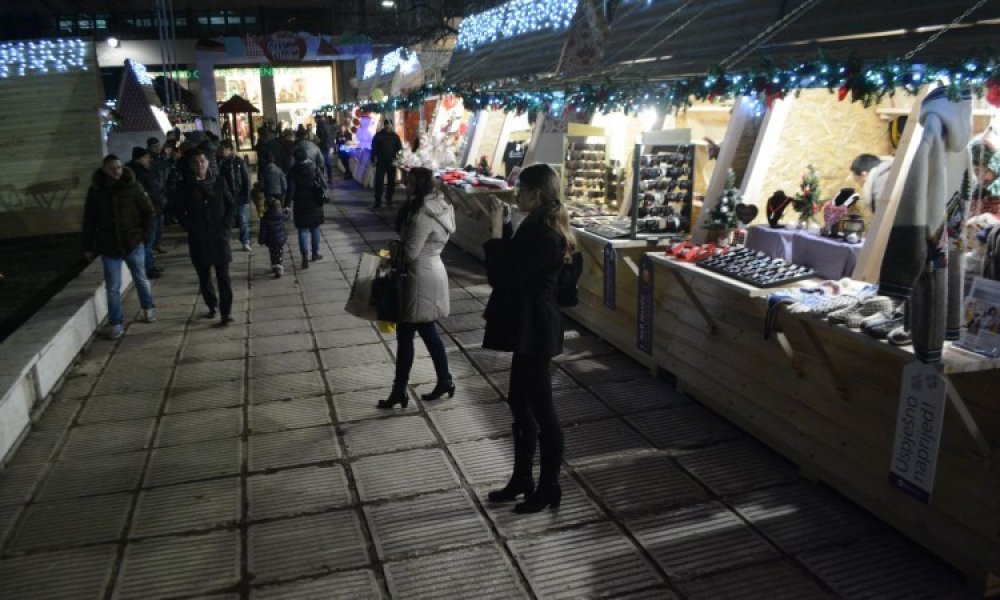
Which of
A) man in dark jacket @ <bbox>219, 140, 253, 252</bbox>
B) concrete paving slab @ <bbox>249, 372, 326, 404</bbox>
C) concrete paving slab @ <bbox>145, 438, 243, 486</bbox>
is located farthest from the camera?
man in dark jacket @ <bbox>219, 140, 253, 252</bbox>

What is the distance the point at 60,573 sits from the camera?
12.8 ft

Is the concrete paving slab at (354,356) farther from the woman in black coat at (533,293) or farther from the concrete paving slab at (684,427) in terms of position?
the woman in black coat at (533,293)

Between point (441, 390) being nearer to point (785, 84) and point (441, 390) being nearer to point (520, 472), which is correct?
point (520, 472)

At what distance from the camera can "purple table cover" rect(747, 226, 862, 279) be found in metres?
5.39

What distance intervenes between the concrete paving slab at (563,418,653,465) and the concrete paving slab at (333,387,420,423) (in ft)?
4.30

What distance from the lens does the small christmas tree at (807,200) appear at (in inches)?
235

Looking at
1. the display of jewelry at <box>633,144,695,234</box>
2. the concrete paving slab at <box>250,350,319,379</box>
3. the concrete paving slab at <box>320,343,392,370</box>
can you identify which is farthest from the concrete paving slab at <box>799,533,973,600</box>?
the concrete paving slab at <box>250,350,319,379</box>

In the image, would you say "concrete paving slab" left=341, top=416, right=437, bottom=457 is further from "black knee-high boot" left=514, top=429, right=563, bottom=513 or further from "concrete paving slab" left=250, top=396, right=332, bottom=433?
"black knee-high boot" left=514, top=429, right=563, bottom=513

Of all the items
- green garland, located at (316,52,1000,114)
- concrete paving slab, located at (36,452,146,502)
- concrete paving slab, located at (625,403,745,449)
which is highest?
green garland, located at (316,52,1000,114)

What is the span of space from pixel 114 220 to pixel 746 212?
609cm

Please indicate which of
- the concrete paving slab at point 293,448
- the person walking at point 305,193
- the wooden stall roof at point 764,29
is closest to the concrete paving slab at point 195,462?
the concrete paving slab at point 293,448

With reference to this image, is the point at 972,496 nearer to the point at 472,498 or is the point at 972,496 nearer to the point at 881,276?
the point at 881,276

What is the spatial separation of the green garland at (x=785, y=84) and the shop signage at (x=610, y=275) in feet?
4.72

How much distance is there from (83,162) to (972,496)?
14.5 metres
